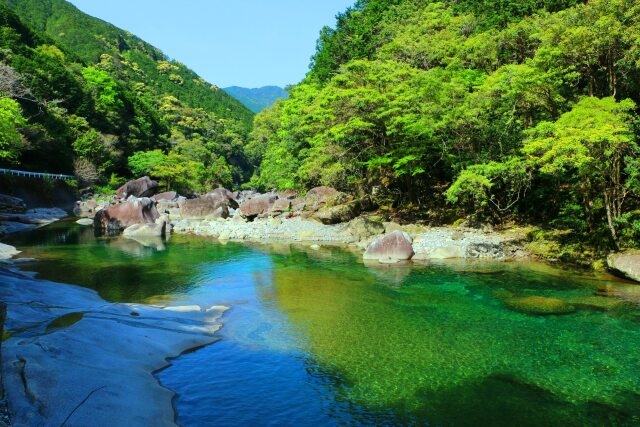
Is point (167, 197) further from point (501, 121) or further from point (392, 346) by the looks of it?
point (392, 346)

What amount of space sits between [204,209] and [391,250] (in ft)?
67.2

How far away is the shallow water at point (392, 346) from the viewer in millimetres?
6816

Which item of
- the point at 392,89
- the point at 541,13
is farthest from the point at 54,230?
the point at 541,13

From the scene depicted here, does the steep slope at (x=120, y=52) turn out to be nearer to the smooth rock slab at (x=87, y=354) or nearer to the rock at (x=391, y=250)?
the rock at (x=391, y=250)

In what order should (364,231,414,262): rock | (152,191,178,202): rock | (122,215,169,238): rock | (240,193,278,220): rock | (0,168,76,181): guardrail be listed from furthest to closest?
(152,191,178,202): rock
(0,168,76,181): guardrail
(240,193,278,220): rock
(122,215,169,238): rock
(364,231,414,262): rock

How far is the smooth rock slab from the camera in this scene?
5.22m

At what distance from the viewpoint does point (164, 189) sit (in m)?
50.5

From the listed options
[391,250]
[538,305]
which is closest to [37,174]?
[391,250]

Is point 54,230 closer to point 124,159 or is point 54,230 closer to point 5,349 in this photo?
point 5,349

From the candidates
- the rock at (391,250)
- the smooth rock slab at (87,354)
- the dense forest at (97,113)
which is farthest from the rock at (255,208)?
the smooth rock slab at (87,354)

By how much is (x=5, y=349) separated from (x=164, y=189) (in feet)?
154

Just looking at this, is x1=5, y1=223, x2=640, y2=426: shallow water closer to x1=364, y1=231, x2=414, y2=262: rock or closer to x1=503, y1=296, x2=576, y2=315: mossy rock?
x1=503, y1=296, x2=576, y2=315: mossy rock

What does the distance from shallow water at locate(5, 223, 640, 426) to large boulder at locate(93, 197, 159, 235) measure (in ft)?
36.7

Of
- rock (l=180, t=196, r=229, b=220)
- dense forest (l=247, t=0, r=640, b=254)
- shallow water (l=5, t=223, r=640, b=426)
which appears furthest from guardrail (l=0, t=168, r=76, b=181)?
shallow water (l=5, t=223, r=640, b=426)
